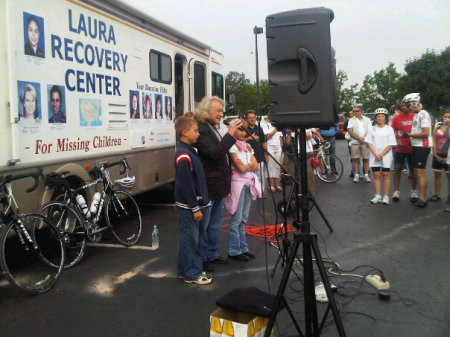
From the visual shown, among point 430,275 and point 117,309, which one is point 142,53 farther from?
point 430,275

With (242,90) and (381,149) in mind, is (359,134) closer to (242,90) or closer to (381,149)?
(381,149)

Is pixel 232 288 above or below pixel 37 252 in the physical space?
below

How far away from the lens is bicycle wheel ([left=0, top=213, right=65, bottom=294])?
4551 millimetres

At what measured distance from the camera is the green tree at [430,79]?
50375 mm

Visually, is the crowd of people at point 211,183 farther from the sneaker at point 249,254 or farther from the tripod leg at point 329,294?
the tripod leg at point 329,294

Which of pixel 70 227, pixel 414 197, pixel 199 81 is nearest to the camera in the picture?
pixel 70 227

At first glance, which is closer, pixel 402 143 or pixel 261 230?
pixel 261 230

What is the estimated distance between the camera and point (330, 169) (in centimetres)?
1183

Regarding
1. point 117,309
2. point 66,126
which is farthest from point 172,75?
point 117,309

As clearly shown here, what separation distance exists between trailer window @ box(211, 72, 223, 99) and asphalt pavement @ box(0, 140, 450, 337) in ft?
14.3

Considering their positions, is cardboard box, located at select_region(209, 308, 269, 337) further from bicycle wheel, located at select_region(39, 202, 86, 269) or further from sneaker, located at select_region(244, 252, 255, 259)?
bicycle wheel, located at select_region(39, 202, 86, 269)

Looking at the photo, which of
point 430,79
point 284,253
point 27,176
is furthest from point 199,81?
point 430,79

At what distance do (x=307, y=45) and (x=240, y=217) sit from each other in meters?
2.75

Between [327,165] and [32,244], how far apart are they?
872cm
